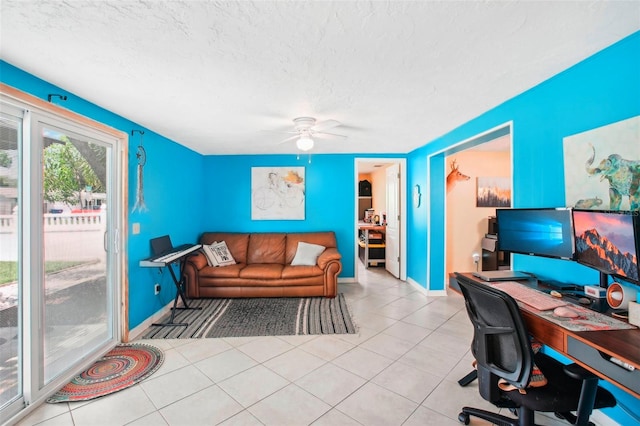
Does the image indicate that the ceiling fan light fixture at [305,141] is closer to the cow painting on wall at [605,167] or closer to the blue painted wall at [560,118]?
the blue painted wall at [560,118]

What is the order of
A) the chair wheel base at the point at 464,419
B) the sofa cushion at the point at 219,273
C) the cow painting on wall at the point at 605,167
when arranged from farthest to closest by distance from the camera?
the sofa cushion at the point at 219,273 → the chair wheel base at the point at 464,419 → the cow painting on wall at the point at 605,167

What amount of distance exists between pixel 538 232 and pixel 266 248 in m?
3.63

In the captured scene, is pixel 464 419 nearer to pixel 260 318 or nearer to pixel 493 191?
pixel 260 318

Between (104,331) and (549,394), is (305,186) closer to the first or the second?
(104,331)

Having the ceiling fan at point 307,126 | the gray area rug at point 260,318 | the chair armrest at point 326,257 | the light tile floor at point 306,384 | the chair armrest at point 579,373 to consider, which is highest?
the ceiling fan at point 307,126

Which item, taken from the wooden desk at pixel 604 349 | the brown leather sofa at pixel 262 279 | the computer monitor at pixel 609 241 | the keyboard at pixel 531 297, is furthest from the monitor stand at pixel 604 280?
the brown leather sofa at pixel 262 279

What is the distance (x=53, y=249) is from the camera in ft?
6.77

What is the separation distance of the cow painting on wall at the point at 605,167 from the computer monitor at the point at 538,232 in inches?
6.7

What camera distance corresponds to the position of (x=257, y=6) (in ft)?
4.09

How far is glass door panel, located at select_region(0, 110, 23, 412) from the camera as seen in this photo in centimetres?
172

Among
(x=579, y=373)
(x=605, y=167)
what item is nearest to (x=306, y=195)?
(x=605, y=167)

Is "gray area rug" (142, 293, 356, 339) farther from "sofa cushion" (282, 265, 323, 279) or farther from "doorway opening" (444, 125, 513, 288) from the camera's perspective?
"doorway opening" (444, 125, 513, 288)

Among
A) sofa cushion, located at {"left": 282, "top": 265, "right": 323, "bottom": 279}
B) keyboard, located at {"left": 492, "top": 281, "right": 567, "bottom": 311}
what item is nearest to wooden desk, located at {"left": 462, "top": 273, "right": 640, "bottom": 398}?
keyboard, located at {"left": 492, "top": 281, "right": 567, "bottom": 311}

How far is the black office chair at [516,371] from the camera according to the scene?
50.0 inches
